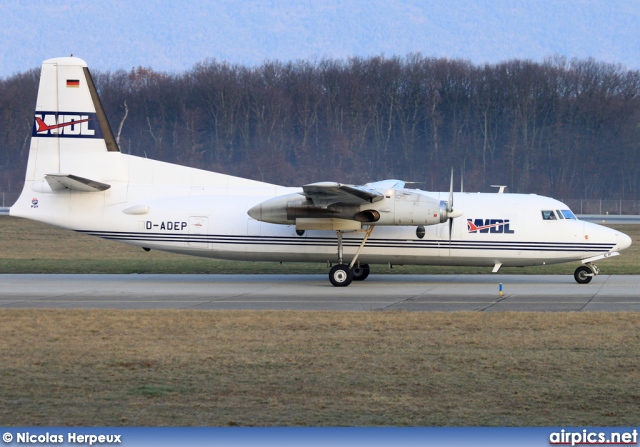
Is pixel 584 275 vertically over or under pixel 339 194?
under

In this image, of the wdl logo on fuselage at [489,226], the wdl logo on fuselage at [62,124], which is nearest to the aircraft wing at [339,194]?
the wdl logo on fuselage at [489,226]

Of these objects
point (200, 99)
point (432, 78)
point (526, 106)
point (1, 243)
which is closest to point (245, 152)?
point (200, 99)

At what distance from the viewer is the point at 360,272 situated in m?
23.7

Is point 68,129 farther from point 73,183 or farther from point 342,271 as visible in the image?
point 342,271

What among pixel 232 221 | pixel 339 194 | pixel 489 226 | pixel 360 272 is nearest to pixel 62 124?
pixel 232 221

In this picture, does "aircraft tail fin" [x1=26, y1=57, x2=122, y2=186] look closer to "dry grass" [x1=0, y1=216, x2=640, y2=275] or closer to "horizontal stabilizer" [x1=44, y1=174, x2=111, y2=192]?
"horizontal stabilizer" [x1=44, y1=174, x2=111, y2=192]

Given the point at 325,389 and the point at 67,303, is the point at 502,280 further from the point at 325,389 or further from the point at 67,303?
the point at 325,389

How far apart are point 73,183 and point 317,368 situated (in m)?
13.4

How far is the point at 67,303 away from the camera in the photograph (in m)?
17.8

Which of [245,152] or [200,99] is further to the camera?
[200,99]

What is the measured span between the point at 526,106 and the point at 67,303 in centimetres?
5802

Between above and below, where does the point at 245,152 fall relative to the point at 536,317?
above

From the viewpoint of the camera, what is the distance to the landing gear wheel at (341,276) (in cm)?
2177

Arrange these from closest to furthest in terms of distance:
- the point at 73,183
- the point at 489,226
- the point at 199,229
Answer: the point at 73,183
the point at 489,226
the point at 199,229
